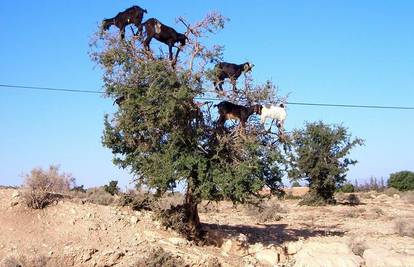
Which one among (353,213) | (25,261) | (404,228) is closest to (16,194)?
(25,261)

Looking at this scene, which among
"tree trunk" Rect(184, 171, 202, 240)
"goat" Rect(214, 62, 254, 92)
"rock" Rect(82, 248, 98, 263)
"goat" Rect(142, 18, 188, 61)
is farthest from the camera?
"tree trunk" Rect(184, 171, 202, 240)

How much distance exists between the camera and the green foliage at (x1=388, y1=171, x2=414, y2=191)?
5416 cm

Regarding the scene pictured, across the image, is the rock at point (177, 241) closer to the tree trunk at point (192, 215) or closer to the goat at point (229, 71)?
the tree trunk at point (192, 215)

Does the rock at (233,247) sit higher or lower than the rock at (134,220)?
lower

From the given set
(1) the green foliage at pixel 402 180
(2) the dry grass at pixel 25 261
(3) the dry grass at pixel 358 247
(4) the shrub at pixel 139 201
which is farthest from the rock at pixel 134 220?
(1) the green foliage at pixel 402 180

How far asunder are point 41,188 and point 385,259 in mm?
10256

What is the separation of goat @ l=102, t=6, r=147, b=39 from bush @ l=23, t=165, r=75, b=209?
491cm

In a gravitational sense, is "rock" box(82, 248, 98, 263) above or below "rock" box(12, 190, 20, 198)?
below

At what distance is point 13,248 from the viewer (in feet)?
43.2

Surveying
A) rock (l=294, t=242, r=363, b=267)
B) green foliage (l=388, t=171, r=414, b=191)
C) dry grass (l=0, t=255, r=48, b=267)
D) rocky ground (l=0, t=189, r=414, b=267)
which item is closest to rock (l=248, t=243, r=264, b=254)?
rocky ground (l=0, t=189, r=414, b=267)

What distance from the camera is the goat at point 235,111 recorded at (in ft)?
49.6

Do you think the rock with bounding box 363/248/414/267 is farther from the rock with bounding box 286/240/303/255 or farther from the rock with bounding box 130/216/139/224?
the rock with bounding box 130/216/139/224

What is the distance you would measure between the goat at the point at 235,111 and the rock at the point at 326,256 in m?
4.21

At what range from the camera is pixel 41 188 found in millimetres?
15477
